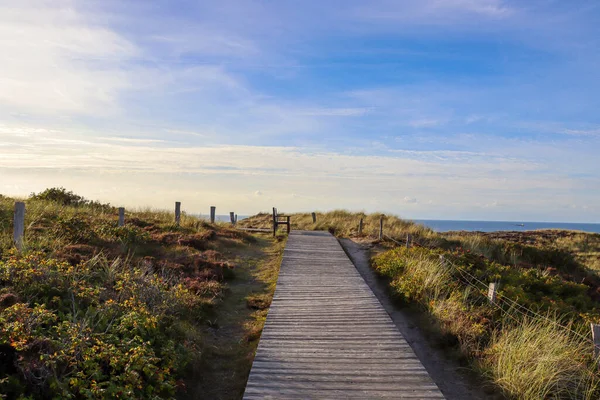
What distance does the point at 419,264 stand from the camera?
12.3 meters

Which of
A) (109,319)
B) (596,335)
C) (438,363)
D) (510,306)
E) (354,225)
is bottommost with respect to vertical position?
(438,363)

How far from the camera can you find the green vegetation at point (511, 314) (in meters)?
6.48

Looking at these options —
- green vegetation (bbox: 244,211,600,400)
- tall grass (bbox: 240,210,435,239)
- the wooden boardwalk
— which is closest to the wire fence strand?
green vegetation (bbox: 244,211,600,400)

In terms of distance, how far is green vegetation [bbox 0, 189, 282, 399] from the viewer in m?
4.80

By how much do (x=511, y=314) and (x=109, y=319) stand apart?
796 centimetres

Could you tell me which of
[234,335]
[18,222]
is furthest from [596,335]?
[18,222]

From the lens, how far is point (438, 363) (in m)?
7.92

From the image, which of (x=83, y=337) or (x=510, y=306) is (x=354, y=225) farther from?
(x=83, y=337)

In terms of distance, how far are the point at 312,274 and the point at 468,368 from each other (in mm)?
5326

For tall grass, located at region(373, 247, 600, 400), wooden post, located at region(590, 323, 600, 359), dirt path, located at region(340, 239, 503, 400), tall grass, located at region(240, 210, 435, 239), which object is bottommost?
dirt path, located at region(340, 239, 503, 400)

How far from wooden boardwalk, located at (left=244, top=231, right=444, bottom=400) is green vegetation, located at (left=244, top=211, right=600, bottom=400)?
1548mm

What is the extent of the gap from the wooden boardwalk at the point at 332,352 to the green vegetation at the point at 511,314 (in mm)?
1548

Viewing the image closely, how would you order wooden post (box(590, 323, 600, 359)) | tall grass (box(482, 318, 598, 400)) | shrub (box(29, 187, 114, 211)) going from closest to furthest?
tall grass (box(482, 318, 598, 400)) < wooden post (box(590, 323, 600, 359)) < shrub (box(29, 187, 114, 211))

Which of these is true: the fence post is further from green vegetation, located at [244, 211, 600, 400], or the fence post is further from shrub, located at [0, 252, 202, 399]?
green vegetation, located at [244, 211, 600, 400]
